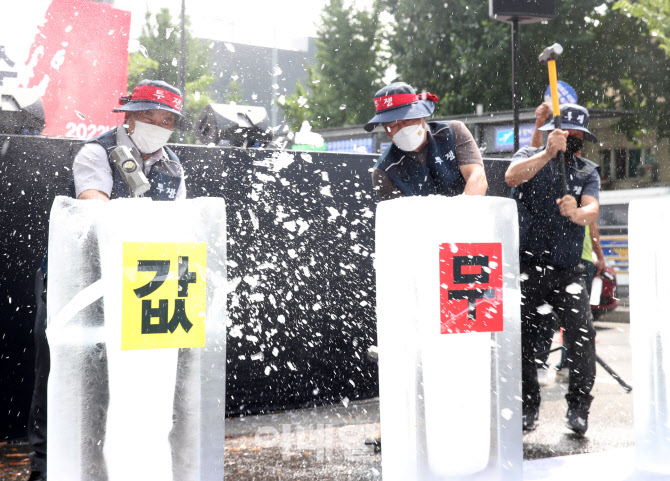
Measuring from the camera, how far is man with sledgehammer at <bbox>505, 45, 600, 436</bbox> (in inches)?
174

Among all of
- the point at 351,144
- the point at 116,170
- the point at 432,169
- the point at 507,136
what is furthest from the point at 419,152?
the point at 351,144

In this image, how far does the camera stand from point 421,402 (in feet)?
7.46

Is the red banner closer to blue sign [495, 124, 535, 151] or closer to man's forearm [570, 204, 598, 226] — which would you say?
man's forearm [570, 204, 598, 226]

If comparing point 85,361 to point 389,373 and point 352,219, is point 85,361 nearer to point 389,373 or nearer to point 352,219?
point 389,373

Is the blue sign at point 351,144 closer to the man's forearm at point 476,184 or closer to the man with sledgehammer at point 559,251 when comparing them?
the man with sledgehammer at point 559,251

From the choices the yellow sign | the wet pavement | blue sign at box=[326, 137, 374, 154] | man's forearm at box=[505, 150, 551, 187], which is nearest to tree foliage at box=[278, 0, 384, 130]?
blue sign at box=[326, 137, 374, 154]

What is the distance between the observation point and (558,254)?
443 centimetres

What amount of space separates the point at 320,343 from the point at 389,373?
2878mm

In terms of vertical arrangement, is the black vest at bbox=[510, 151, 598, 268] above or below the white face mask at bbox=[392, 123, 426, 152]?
below

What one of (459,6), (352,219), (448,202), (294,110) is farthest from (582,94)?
(448,202)

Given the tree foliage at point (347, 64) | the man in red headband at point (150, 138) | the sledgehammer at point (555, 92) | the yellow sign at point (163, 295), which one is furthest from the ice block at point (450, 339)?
the tree foliage at point (347, 64)

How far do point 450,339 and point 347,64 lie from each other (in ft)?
89.7

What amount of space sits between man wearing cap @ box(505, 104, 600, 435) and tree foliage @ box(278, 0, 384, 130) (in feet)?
76.3

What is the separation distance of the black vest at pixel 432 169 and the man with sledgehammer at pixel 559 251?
0.61 meters
